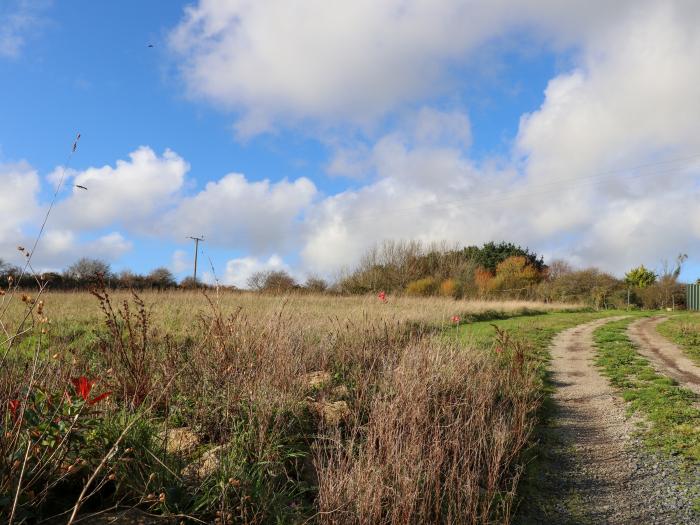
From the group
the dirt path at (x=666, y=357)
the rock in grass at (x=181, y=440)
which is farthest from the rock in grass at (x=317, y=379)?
the dirt path at (x=666, y=357)

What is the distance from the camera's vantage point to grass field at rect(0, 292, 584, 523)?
9.46 ft

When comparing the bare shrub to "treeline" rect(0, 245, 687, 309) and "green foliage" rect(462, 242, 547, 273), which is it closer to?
"treeline" rect(0, 245, 687, 309)

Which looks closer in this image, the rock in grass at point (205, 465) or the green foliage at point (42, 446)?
the green foliage at point (42, 446)

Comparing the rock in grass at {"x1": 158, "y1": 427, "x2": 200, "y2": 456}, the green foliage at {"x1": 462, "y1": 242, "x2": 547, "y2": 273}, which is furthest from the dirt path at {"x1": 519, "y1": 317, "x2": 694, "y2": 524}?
the green foliage at {"x1": 462, "y1": 242, "x2": 547, "y2": 273}

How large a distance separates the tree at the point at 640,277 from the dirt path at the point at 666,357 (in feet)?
113

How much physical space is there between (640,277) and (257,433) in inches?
2073

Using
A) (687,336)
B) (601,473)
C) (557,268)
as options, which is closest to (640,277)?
(557,268)

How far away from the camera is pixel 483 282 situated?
136ft

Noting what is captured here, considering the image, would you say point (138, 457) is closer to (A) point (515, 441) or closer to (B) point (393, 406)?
(B) point (393, 406)

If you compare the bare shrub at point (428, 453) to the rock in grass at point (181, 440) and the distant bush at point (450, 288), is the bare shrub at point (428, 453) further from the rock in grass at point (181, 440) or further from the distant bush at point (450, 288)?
the distant bush at point (450, 288)

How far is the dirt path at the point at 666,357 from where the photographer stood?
936 cm

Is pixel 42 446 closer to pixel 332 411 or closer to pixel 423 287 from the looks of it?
pixel 332 411

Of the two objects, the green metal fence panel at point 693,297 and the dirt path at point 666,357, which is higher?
the green metal fence panel at point 693,297

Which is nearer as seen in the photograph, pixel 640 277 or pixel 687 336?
pixel 687 336
